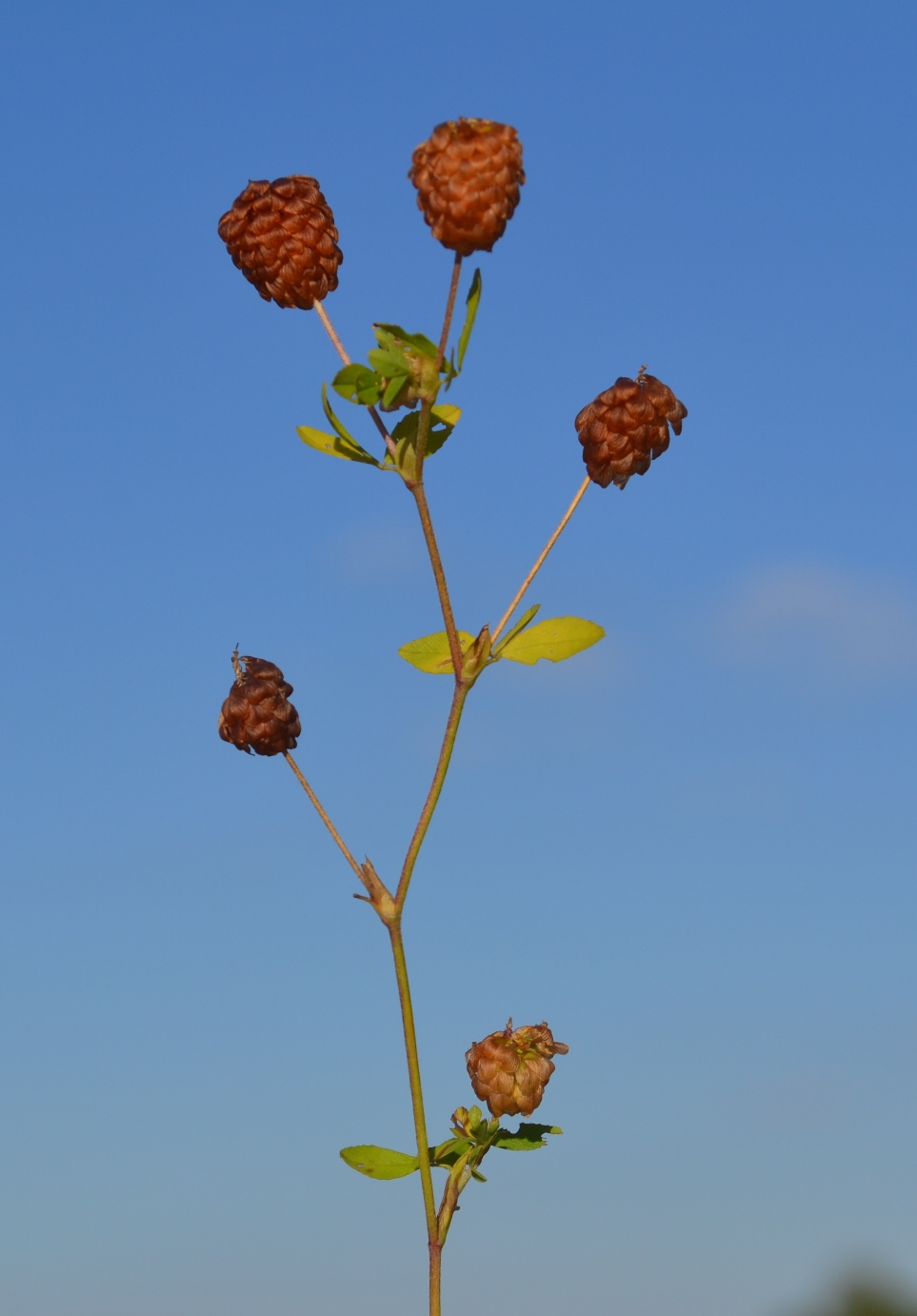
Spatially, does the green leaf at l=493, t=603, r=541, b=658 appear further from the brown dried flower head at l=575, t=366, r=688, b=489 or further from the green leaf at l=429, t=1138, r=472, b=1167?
the green leaf at l=429, t=1138, r=472, b=1167

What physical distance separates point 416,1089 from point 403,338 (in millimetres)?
1579

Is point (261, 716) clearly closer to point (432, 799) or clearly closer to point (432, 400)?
point (432, 799)

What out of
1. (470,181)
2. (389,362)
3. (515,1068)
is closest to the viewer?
(470,181)

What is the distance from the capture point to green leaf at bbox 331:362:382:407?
2779mm

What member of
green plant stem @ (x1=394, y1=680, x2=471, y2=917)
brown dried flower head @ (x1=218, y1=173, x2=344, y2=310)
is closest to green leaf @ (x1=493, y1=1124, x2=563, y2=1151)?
green plant stem @ (x1=394, y1=680, x2=471, y2=917)

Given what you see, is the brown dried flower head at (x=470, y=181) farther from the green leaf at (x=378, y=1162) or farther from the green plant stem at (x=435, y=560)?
the green leaf at (x=378, y=1162)

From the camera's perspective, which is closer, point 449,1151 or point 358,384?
point 358,384

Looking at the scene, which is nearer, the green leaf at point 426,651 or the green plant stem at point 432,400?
the green plant stem at point 432,400

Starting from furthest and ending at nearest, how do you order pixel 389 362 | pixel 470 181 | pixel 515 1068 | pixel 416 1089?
pixel 515 1068, pixel 416 1089, pixel 389 362, pixel 470 181

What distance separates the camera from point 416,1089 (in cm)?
298

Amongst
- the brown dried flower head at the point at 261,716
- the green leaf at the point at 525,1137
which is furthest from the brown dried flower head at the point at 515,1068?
the brown dried flower head at the point at 261,716

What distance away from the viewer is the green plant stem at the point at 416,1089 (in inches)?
117

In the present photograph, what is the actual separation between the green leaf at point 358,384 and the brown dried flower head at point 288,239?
330 mm

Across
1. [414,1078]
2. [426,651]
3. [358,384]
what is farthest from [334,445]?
[414,1078]
